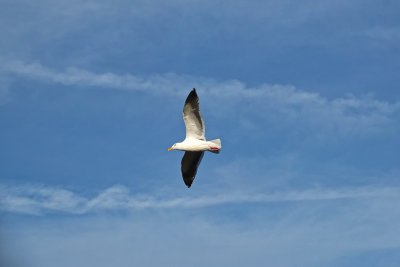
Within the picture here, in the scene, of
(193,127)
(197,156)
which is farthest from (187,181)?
(193,127)

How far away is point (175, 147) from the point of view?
7388cm

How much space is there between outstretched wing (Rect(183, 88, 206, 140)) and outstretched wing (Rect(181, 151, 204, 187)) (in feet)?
13.2

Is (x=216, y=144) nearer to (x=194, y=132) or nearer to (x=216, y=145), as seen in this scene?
(x=216, y=145)

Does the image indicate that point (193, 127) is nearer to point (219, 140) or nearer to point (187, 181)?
point (219, 140)

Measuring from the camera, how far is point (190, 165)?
76.8m

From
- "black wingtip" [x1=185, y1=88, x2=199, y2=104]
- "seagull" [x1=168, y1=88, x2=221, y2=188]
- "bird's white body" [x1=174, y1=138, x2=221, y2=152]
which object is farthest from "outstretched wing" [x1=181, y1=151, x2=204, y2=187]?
"black wingtip" [x1=185, y1=88, x2=199, y2=104]

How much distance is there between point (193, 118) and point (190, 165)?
7344 mm

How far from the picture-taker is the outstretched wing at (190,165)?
2995 inches

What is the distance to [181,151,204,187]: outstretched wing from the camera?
76.1m

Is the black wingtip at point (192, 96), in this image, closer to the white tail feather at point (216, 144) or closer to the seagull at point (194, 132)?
the seagull at point (194, 132)

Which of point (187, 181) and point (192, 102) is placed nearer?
point (192, 102)

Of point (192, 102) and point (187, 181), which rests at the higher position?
point (192, 102)

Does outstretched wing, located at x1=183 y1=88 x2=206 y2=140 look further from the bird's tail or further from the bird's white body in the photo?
the bird's tail

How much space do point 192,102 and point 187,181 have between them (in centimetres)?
1063
